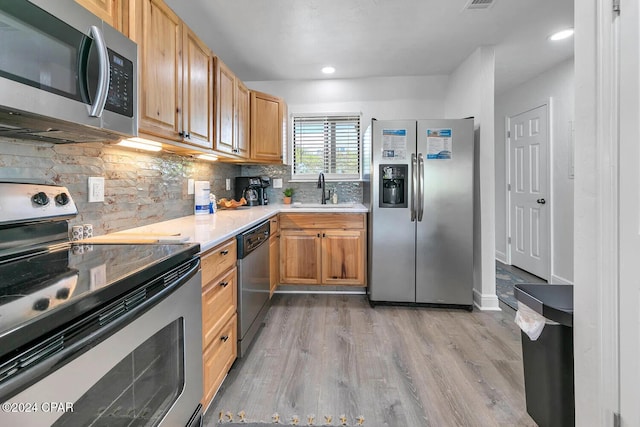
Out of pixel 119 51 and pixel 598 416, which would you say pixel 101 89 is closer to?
pixel 119 51

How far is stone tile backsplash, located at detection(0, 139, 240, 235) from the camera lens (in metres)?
1.18

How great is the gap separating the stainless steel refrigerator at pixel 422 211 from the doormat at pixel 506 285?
519 millimetres

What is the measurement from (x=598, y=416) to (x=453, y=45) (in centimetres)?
287

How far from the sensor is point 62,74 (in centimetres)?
93

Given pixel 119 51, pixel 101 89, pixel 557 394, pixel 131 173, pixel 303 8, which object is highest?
pixel 303 8

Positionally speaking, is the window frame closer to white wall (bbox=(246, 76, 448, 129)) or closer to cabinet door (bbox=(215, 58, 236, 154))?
white wall (bbox=(246, 76, 448, 129))

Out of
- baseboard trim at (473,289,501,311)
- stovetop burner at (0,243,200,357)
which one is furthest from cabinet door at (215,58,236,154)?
baseboard trim at (473,289,501,311)

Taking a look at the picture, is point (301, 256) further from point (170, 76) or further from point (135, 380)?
point (135, 380)

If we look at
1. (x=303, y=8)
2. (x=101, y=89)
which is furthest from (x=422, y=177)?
(x=101, y=89)

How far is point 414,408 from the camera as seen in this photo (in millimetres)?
1539

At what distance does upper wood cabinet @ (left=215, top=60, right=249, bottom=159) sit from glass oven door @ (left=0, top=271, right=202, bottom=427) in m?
1.46

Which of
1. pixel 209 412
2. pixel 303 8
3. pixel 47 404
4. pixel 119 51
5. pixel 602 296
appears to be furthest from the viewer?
pixel 303 8

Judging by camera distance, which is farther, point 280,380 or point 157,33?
Answer: point 280,380

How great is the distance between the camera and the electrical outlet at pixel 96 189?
1.46 m
